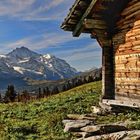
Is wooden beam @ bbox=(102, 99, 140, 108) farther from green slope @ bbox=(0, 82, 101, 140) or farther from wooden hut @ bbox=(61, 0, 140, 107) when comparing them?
green slope @ bbox=(0, 82, 101, 140)

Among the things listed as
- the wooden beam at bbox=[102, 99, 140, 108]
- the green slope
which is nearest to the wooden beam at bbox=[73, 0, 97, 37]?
the wooden beam at bbox=[102, 99, 140, 108]

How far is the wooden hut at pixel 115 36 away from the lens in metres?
18.9

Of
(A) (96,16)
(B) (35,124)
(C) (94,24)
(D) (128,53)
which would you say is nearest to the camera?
(D) (128,53)

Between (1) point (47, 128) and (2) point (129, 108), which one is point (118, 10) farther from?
(1) point (47, 128)

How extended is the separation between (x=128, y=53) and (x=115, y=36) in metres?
1.78

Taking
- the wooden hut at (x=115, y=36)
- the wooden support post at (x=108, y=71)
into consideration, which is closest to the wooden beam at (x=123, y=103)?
the wooden hut at (x=115, y=36)

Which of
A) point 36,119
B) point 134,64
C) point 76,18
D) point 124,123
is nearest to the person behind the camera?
point 124,123

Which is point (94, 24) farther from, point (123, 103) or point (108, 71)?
point (123, 103)

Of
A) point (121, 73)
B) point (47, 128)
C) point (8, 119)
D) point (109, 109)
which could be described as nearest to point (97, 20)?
point (121, 73)

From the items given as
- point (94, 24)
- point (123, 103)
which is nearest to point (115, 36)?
point (94, 24)

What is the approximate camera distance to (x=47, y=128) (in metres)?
19.1

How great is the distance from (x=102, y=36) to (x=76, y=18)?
189 cm

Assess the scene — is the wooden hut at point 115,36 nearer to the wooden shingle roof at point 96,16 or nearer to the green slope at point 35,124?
the wooden shingle roof at point 96,16

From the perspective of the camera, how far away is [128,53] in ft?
63.8
